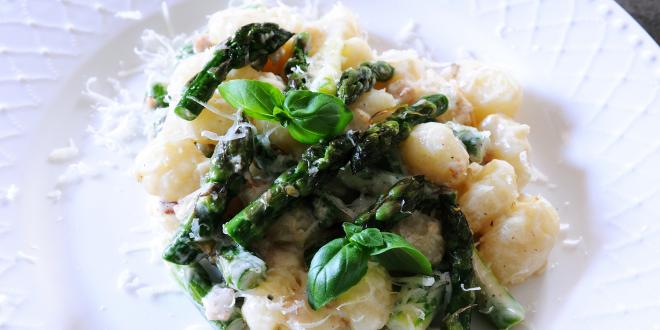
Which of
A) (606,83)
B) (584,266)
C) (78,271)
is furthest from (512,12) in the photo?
(78,271)

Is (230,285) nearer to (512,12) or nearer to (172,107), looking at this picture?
(172,107)

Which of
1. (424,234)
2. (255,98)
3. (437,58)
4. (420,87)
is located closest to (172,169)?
(255,98)

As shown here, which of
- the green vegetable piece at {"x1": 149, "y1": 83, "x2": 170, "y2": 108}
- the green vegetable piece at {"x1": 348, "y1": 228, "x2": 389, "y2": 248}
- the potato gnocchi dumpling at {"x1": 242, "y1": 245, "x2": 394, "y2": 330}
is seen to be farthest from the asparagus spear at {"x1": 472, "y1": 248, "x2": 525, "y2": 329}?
the green vegetable piece at {"x1": 149, "y1": 83, "x2": 170, "y2": 108}

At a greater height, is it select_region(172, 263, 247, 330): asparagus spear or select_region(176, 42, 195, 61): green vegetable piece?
select_region(176, 42, 195, 61): green vegetable piece

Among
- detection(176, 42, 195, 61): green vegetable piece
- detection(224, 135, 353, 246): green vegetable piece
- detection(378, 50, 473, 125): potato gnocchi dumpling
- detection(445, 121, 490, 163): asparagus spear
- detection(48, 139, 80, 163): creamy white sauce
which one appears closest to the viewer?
detection(224, 135, 353, 246): green vegetable piece

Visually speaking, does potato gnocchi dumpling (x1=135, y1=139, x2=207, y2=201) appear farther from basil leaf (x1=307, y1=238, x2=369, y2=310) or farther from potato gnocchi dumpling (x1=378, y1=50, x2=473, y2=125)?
potato gnocchi dumpling (x1=378, y1=50, x2=473, y2=125)

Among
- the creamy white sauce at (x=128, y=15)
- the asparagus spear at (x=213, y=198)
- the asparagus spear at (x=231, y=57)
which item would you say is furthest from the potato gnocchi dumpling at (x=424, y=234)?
the creamy white sauce at (x=128, y=15)
